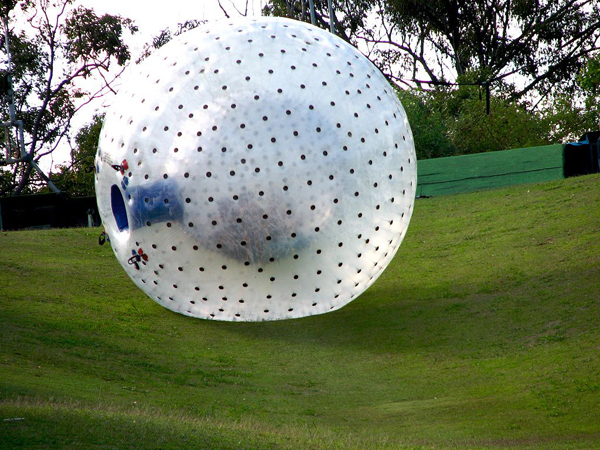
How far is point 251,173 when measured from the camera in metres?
6.67

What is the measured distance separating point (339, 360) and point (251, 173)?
4802 millimetres

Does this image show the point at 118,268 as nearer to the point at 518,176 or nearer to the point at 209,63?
the point at 209,63

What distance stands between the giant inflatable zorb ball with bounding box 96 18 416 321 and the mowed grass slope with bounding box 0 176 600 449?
4.80 feet

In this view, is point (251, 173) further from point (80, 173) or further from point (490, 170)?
point (80, 173)

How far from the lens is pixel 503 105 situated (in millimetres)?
37906

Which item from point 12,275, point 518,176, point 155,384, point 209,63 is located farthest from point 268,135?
point 518,176

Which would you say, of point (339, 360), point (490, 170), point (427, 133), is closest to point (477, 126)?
point (427, 133)

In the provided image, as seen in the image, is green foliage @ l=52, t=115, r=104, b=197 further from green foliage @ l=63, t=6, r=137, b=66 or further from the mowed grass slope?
the mowed grass slope

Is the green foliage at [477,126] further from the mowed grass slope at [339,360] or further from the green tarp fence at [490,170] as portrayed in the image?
the mowed grass slope at [339,360]

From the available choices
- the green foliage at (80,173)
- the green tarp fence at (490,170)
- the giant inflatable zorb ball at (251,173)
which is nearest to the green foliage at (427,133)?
the green tarp fence at (490,170)

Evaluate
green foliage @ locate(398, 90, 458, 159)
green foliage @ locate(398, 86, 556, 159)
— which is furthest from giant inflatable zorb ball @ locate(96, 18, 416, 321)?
green foliage @ locate(398, 86, 556, 159)

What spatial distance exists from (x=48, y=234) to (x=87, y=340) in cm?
964

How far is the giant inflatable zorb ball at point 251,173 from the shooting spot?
6.75 meters

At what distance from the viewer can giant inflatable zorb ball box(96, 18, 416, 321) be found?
6.75m
